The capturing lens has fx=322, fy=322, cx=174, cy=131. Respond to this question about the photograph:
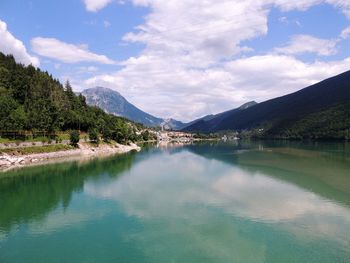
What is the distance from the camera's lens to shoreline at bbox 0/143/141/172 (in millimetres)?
70294

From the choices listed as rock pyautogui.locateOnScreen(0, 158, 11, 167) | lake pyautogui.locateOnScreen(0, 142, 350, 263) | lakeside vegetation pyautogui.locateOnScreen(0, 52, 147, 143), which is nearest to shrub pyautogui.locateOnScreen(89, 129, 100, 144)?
lakeside vegetation pyautogui.locateOnScreen(0, 52, 147, 143)

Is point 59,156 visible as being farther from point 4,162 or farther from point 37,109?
point 37,109

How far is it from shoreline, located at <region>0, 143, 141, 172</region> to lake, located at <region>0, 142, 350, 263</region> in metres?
9.59

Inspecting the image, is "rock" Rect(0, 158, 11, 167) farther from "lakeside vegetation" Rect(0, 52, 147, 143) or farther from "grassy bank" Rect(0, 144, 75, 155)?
"lakeside vegetation" Rect(0, 52, 147, 143)

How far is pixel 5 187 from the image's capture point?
5144cm

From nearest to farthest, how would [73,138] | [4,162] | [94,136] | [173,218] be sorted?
[173,218] → [4,162] → [73,138] → [94,136]

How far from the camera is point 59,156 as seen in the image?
3460 inches

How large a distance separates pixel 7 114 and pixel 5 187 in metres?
37.9

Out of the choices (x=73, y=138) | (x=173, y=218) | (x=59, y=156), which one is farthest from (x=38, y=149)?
(x=173, y=218)

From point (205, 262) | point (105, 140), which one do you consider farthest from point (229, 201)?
point (105, 140)

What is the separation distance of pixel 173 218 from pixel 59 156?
61.6 metres

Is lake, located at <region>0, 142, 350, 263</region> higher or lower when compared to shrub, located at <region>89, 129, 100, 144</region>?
lower

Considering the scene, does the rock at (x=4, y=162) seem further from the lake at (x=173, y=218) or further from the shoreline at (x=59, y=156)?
the lake at (x=173, y=218)

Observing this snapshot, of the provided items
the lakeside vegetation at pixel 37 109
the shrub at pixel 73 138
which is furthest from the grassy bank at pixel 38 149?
the lakeside vegetation at pixel 37 109
